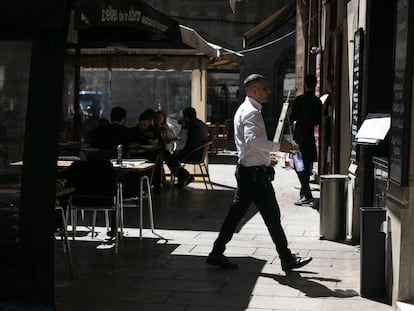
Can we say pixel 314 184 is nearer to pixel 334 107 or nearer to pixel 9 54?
pixel 334 107

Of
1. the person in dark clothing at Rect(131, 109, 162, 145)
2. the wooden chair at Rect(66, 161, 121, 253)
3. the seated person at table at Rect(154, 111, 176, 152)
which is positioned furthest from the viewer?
the seated person at table at Rect(154, 111, 176, 152)

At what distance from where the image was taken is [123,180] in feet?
26.1

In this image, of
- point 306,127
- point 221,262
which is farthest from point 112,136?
point 221,262

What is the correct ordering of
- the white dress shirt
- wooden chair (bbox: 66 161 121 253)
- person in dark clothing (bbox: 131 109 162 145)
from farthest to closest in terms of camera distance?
1. person in dark clothing (bbox: 131 109 162 145)
2. wooden chair (bbox: 66 161 121 253)
3. the white dress shirt

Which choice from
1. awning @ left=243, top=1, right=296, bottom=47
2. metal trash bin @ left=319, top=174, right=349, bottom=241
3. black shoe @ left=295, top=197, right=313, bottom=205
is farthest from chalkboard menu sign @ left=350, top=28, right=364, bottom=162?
awning @ left=243, top=1, right=296, bottom=47

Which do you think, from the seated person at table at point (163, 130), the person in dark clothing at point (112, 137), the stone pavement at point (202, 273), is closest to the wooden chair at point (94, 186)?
the stone pavement at point (202, 273)

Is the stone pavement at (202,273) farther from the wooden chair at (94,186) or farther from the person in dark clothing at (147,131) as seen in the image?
the person in dark clothing at (147,131)

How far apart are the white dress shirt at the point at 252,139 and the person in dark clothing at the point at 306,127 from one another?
14.1 ft

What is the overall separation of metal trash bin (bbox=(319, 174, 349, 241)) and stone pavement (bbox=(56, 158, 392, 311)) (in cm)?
17

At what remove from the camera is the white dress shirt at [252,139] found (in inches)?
247

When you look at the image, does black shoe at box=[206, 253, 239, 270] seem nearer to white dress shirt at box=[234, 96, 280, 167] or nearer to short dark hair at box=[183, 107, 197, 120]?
white dress shirt at box=[234, 96, 280, 167]

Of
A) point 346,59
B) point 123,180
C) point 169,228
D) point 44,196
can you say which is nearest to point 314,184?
point 346,59

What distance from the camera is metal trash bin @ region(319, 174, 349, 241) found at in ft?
25.5

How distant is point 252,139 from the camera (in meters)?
6.27
